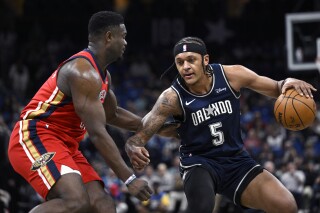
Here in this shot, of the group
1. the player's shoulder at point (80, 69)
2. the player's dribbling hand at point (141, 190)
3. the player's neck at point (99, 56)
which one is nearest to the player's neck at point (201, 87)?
the player's neck at point (99, 56)

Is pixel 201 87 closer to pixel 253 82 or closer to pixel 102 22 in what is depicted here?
pixel 253 82

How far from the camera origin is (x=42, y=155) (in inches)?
233

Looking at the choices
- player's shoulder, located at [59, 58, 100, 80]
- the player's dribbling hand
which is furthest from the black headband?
the player's dribbling hand

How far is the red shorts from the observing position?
5832mm

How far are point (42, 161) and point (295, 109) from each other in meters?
2.35

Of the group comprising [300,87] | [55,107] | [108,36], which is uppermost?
[108,36]

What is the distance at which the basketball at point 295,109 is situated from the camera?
6637mm

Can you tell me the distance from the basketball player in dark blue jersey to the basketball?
0.20 ft

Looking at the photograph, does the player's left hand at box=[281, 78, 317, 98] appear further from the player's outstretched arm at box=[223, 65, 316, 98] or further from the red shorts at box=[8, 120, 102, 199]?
the red shorts at box=[8, 120, 102, 199]

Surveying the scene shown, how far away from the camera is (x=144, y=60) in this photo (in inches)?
811

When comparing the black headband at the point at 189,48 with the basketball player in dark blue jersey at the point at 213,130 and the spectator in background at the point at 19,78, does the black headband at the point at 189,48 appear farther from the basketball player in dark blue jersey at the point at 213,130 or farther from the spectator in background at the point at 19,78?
the spectator in background at the point at 19,78

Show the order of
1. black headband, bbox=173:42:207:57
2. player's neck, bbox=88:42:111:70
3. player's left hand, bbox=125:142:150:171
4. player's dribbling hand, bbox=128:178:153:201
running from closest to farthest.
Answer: player's dribbling hand, bbox=128:178:153:201
player's neck, bbox=88:42:111:70
player's left hand, bbox=125:142:150:171
black headband, bbox=173:42:207:57

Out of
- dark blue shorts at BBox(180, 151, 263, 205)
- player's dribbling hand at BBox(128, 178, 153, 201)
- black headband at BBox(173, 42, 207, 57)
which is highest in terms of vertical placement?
black headband at BBox(173, 42, 207, 57)

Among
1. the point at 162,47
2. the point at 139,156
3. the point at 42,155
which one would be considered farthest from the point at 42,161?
the point at 162,47
